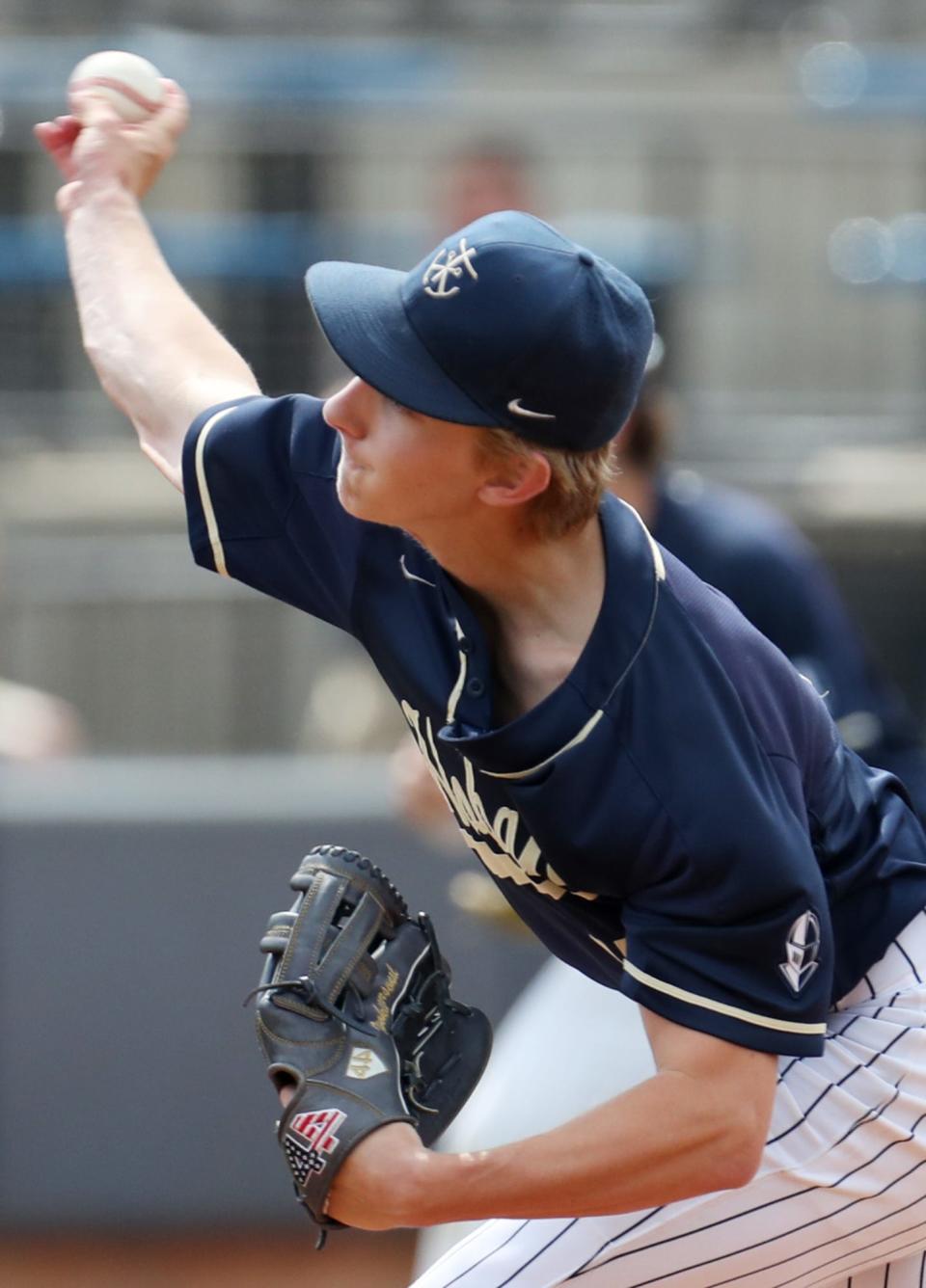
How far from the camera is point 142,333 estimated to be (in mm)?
2574

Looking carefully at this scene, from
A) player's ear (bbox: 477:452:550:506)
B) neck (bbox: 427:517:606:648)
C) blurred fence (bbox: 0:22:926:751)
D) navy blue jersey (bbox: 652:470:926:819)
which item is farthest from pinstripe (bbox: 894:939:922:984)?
blurred fence (bbox: 0:22:926:751)

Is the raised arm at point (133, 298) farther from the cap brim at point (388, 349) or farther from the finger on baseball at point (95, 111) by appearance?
the cap brim at point (388, 349)

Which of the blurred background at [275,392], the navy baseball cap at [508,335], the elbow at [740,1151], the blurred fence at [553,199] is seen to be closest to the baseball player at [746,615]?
the blurred background at [275,392]

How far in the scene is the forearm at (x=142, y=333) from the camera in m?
2.57

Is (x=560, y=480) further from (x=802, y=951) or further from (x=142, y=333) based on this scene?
(x=142, y=333)

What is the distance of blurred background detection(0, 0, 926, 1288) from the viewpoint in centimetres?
523

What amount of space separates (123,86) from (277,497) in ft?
2.22

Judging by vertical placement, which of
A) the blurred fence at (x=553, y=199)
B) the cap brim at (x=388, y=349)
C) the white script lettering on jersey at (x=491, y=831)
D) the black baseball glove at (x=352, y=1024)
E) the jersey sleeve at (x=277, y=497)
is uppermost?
the cap brim at (x=388, y=349)

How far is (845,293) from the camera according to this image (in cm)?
802

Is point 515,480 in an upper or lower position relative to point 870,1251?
upper

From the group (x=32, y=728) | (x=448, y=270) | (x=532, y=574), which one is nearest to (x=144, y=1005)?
(x=32, y=728)

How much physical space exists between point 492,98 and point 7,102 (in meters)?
2.06

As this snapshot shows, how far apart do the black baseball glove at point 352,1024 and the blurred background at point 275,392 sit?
109 inches

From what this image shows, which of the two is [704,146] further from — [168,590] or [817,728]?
[817,728]
